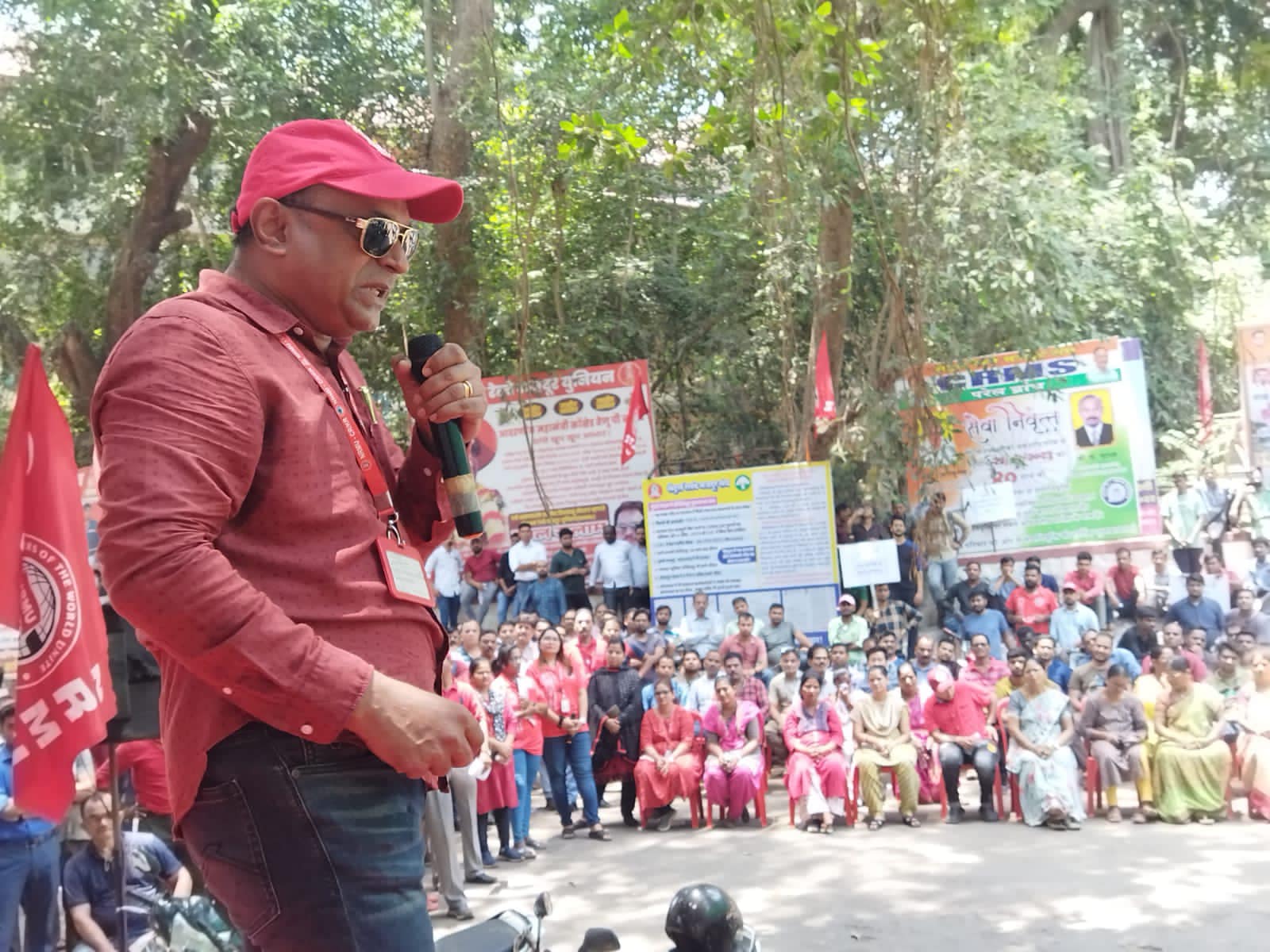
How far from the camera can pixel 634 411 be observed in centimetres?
1409

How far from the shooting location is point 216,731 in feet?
4.56

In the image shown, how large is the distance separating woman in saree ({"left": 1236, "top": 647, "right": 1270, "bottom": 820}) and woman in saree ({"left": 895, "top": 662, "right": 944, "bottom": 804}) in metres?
2.08

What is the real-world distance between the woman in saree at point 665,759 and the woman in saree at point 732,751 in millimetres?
138

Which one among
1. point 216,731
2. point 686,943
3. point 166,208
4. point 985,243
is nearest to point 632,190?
point 985,243

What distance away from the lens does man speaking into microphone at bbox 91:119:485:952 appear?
1.31m

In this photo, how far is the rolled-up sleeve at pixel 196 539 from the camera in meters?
1.29

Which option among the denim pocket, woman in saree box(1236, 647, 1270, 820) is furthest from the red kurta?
the denim pocket

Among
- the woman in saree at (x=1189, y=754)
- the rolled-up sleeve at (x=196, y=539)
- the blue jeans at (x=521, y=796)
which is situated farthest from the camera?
the woman in saree at (x=1189, y=754)

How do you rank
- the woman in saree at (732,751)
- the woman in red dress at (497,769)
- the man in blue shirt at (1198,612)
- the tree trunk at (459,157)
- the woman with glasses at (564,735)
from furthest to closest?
the tree trunk at (459,157)
the man in blue shirt at (1198,612)
the woman in saree at (732,751)
the woman with glasses at (564,735)
the woman in red dress at (497,769)

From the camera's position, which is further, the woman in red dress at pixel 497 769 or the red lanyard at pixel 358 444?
the woman in red dress at pixel 497 769

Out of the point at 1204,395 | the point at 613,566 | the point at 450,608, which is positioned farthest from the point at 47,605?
the point at 1204,395

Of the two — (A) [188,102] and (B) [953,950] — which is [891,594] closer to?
(B) [953,950]

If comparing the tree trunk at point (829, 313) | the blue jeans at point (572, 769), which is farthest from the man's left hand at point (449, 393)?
the tree trunk at point (829, 313)

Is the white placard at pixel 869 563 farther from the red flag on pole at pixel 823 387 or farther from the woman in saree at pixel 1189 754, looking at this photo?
the woman in saree at pixel 1189 754
